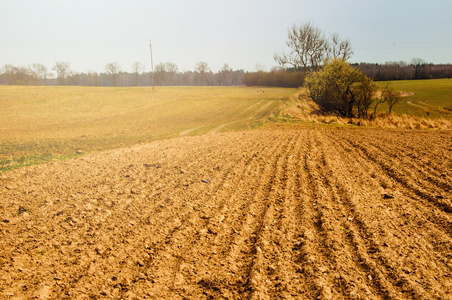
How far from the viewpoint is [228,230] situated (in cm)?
452

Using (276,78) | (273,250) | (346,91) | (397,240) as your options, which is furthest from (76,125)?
(276,78)

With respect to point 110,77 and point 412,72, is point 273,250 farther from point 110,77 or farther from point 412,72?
point 110,77

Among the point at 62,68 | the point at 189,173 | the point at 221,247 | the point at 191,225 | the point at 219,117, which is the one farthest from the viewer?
the point at 62,68

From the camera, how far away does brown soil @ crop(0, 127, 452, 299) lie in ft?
10.7

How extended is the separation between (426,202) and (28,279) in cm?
700

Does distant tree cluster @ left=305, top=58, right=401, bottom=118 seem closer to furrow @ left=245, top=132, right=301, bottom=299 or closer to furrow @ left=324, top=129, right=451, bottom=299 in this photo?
furrow @ left=324, top=129, right=451, bottom=299

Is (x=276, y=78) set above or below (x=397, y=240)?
above

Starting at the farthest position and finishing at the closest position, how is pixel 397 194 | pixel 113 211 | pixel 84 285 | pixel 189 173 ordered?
pixel 189 173 < pixel 397 194 < pixel 113 211 < pixel 84 285

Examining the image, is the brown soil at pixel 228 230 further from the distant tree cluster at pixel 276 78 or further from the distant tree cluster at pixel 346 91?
the distant tree cluster at pixel 276 78

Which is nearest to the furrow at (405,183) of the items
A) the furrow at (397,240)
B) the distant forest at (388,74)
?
the furrow at (397,240)

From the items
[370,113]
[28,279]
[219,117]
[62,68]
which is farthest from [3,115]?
[62,68]

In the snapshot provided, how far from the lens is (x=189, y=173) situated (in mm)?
7516

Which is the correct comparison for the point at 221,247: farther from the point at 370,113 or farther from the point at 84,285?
the point at 370,113

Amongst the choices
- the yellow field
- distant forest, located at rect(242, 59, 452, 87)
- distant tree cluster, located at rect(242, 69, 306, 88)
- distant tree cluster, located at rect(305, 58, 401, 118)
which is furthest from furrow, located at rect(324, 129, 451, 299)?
distant forest, located at rect(242, 59, 452, 87)
